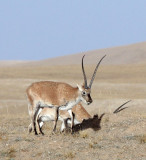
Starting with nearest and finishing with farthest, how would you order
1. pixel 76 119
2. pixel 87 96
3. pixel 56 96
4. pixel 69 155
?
pixel 69 155 → pixel 87 96 → pixel 56 96 → pixel 76 119

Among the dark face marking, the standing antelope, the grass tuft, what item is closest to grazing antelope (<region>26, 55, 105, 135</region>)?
the dark face marking

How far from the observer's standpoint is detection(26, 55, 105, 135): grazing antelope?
11.2 meters

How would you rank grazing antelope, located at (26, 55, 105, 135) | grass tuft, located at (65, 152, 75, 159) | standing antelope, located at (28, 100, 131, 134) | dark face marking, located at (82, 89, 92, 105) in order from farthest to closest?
standing antelope, located at (28, 100, 131, 134) → grazing antelope, located at (26, 55, 105, 135) → dark face marking, located at (82, 89, 92, 105) → grass tuft, located at (65, 152, 75, 159)

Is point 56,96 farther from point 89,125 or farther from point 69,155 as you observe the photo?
point 69,155

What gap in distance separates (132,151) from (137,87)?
2846 centimetres

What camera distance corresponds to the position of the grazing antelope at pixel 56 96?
1125cm

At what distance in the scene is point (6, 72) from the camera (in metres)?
53.4

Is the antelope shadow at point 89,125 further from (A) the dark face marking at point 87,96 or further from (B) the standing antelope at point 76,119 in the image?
(A) the dark face marking at point 87,96

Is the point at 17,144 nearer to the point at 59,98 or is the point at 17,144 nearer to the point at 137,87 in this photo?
the point at 59,98

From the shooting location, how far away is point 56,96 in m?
11.3

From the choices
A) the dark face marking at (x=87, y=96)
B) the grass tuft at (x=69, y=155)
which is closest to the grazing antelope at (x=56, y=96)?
the dark face marking at (x=87, y=96)

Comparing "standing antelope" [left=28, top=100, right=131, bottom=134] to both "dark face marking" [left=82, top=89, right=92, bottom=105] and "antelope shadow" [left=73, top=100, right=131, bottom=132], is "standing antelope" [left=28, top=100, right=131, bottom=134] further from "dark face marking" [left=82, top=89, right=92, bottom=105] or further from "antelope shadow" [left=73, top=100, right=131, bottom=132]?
"dark face marking" [left=82, top=89, right=92, bottom=105]

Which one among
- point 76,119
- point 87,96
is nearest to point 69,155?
point 87,96

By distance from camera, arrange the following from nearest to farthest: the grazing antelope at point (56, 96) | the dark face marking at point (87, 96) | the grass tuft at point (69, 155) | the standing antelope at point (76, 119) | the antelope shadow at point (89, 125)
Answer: the grass tuft at point (69, 155) → the dark face marking at point (87, 96) → the grazing antelope at point (56, 96) → the standing antelope at point (76, 119) → the antelope shadow at point (89, 125)
